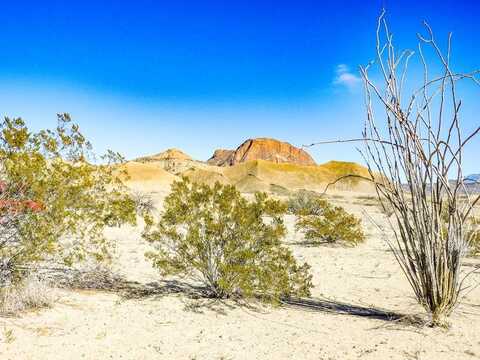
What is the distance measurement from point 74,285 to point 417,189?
4.99 meters

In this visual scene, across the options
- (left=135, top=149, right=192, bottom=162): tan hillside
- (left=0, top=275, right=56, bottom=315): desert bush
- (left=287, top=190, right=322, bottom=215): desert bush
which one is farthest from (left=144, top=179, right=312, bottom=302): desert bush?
(left=135, top=149, right=192, bottom=162): tan hillside

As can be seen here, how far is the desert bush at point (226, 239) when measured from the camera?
5969 mm

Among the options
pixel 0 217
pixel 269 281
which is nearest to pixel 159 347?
pixel 269 281

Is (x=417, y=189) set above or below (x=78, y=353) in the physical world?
above

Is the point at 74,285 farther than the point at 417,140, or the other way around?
the point at 74,285

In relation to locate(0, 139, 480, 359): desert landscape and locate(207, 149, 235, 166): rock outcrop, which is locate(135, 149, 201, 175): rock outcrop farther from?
locate(0, 139, 480, 359): desert landscape

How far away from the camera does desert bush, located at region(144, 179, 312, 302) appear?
5.97 m

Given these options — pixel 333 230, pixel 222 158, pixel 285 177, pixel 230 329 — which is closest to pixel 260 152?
pixel 222 158

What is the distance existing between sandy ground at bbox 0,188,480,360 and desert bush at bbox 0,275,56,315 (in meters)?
0.14

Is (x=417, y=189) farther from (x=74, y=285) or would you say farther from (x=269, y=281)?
(x=74, y=285)

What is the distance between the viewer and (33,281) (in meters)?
5.36

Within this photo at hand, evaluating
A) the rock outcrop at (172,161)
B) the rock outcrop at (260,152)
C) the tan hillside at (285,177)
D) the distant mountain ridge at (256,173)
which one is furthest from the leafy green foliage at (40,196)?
the rock outcrop at (260,152)

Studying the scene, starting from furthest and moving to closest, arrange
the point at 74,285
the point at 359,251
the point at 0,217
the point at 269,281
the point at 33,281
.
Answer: the point at 359,251 < the point at 74,285 < the point at 269,281 < the point at 33,281 < the point at 0,217

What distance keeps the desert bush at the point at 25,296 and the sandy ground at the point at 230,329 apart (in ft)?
0.46
